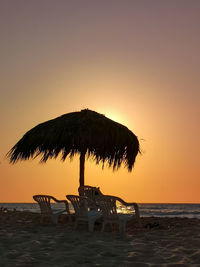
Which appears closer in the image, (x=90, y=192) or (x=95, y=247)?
(x=95, y=247)

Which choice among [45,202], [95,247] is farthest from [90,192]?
[95,247]

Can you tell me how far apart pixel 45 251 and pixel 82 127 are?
6.92m

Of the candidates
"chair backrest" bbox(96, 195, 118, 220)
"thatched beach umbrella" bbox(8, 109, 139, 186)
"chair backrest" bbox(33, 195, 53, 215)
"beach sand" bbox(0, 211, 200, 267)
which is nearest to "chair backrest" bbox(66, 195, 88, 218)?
"beach sand" bbox(0, 211, 200, 267)

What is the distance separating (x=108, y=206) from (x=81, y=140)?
4376mm

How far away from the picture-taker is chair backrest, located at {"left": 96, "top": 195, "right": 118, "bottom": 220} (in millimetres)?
8758

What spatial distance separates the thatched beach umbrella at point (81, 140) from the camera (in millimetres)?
13148

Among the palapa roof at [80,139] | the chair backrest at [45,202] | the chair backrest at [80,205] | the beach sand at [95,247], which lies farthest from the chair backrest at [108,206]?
the palapa roof at [80,139]

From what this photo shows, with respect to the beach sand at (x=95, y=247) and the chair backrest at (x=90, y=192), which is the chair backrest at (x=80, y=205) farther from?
the chair backrest at (x=90, y=192)

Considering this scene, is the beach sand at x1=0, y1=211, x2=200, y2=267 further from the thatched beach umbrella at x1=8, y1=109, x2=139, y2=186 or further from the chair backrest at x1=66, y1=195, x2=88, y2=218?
the thatched beach umbrella at x1=8, y1=109, x2=139, y2=186

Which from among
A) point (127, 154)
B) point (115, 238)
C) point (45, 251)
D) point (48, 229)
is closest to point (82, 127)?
point (127, 154)

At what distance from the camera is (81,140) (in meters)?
13.0

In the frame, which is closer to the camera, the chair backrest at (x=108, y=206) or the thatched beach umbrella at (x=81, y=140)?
the chair backrest at (x=108, y=206)

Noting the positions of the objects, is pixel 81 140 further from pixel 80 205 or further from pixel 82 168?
pixel 80 205

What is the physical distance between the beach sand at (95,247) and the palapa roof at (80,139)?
3740 mm
